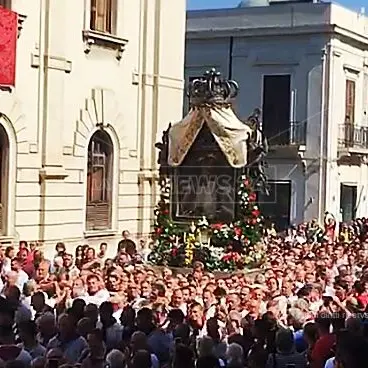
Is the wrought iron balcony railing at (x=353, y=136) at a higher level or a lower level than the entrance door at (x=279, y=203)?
higher

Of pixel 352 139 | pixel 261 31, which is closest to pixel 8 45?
pixel 261 31

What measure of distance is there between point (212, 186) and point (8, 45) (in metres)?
4.56

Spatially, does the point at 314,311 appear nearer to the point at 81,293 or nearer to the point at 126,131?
the point at 81,293

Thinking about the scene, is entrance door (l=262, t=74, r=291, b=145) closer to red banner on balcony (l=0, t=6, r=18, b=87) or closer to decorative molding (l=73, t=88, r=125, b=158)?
decorative molding (l=73, t=88, r=125, b=158)

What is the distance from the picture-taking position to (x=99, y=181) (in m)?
21.0

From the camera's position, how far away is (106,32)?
20766mm

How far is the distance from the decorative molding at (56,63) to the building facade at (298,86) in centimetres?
1045

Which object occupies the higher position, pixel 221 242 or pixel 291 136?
pixel 291 136

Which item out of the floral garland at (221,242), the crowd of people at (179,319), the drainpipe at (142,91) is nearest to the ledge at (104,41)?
the drainpipe at (142,91)

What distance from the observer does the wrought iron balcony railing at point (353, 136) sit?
3000cm

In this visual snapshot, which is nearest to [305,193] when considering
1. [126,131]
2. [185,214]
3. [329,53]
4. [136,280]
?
[329,53]

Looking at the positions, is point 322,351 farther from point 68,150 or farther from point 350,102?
point 350,102

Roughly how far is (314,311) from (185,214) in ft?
25.0

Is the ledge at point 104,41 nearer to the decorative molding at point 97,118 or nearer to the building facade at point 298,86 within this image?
the decorative molding at point 97,118
